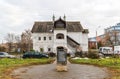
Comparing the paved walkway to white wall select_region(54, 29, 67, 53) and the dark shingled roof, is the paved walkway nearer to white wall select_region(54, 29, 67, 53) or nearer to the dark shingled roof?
white wall select_region(54, 29, 67, 53)

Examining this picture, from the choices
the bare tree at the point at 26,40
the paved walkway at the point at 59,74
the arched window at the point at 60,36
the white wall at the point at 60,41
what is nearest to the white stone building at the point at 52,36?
the arched window at the point at 60,36

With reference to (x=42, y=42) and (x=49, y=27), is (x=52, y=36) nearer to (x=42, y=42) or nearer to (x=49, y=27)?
(x=49, y=27)

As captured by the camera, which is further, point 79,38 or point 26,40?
Result: point 26,40

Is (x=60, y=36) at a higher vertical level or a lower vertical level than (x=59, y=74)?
higher

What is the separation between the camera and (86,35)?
100812mm

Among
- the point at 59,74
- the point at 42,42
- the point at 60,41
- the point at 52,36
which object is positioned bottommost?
the point at 59,74

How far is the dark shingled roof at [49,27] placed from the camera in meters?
98.9

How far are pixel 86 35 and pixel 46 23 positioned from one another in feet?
44.4

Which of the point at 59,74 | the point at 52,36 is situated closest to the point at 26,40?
the point at 52,36

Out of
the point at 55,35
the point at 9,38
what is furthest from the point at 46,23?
the point at 9,38

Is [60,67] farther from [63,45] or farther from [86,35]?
[86,35]

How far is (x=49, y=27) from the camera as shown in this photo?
9988 centimetres

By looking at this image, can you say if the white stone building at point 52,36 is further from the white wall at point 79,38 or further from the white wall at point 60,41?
the white wall at point 60,41

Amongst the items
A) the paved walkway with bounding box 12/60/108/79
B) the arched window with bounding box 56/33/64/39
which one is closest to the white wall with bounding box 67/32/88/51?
the arched window with bounding box 56/33/64/39
